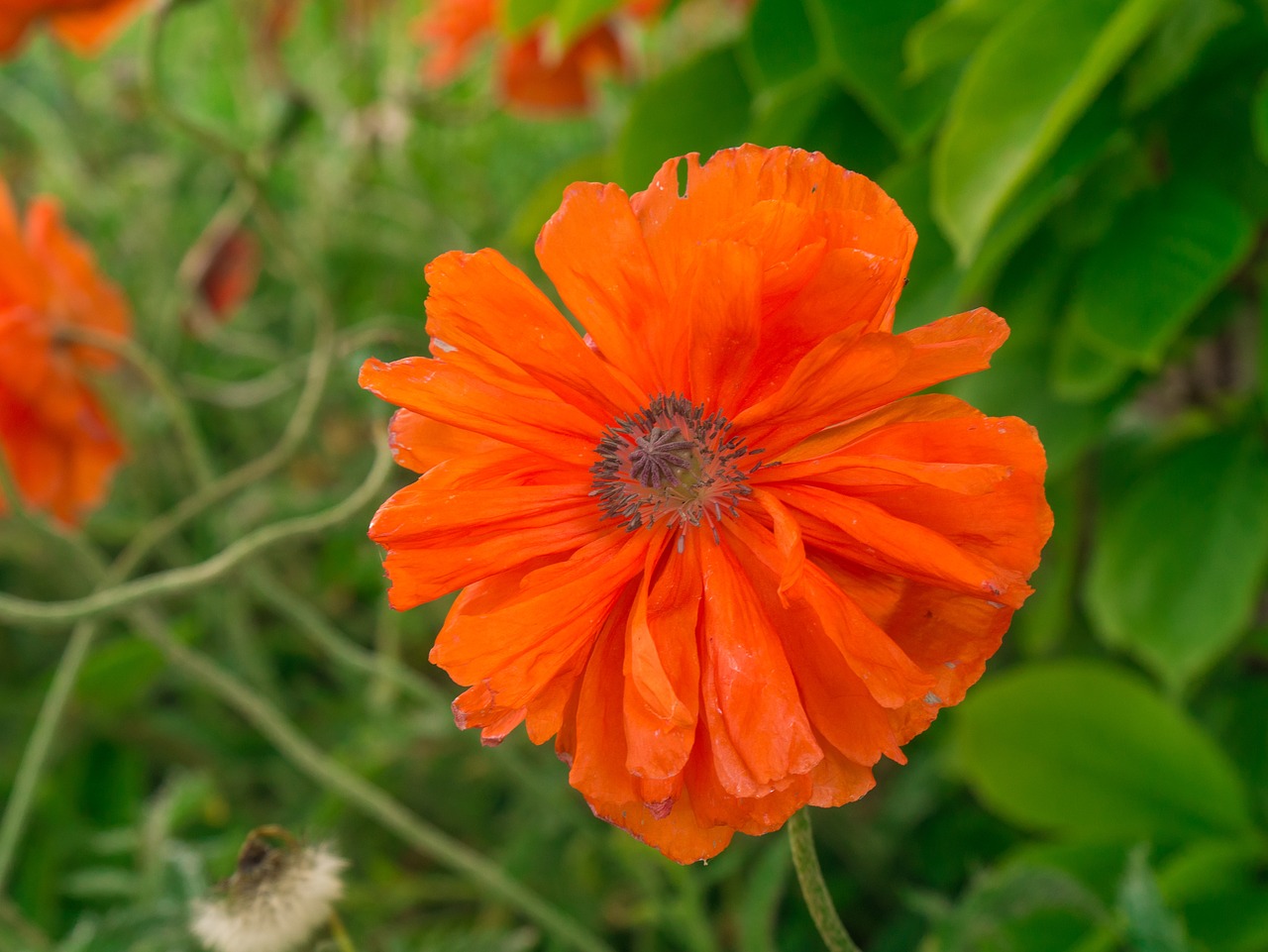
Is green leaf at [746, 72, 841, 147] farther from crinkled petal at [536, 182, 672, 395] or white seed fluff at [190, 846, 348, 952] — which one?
white seed fluff at [190, 846, 348, 952]

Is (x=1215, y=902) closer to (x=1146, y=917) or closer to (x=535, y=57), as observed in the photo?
(x=1146, y=917)

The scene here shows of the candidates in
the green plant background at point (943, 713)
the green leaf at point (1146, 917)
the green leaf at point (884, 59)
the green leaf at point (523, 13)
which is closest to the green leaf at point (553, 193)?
the green plant background at point (943, 713)

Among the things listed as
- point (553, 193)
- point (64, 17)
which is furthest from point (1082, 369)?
point (64, 17)

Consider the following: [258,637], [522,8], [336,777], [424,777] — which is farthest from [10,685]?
[522,8]

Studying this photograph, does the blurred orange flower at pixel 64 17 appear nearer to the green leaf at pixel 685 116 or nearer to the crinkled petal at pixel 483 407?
the green leaf at pixel 685 116

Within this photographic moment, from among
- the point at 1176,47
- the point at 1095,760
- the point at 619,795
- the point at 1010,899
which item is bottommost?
the point at 1095,760

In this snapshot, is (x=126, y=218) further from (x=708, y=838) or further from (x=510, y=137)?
(x=708, y=838)
